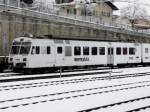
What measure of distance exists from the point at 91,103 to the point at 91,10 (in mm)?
59150

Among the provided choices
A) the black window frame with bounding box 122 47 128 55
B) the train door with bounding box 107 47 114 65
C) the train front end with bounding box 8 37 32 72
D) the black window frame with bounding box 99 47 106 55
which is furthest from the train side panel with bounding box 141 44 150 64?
the train front end with bounding box 8 37 32 72

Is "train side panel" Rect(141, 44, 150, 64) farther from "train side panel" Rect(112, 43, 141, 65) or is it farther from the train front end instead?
the train front end

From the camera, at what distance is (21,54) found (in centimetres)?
2884

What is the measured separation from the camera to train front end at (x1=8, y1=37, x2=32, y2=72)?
28.3 meters

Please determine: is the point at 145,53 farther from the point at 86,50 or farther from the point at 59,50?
the point at 59,50

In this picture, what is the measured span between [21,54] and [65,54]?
4000 millimetres

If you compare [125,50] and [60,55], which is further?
[125,50]

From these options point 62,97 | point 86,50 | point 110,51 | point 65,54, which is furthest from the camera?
point 110,51

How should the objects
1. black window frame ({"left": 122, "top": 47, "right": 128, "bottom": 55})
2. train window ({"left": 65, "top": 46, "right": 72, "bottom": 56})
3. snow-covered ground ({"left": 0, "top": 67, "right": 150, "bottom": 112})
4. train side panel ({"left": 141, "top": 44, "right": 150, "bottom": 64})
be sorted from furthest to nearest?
train side panel ({"left": 141, "top": 44, "right": 150, "bottom": 64})
black window frame ({"left": 122, "top": 47, "right": 128, "bottom": 55})
train window ({"left": 65, "top": 46, "right": 72, "bottom": 56})
snow-covered ground ({"left": 0, "top": 67, "right": 150, "bottom": 112})

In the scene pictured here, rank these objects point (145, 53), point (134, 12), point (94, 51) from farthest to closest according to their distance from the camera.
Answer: point (134, 12) → point (145, 53) → point (94, 51)

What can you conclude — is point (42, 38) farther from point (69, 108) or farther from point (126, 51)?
point (69, 108)

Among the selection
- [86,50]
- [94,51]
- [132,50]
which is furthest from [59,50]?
[132,50]

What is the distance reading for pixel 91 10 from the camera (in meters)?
72.9

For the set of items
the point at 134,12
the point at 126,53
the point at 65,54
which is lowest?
the point at 126,53
